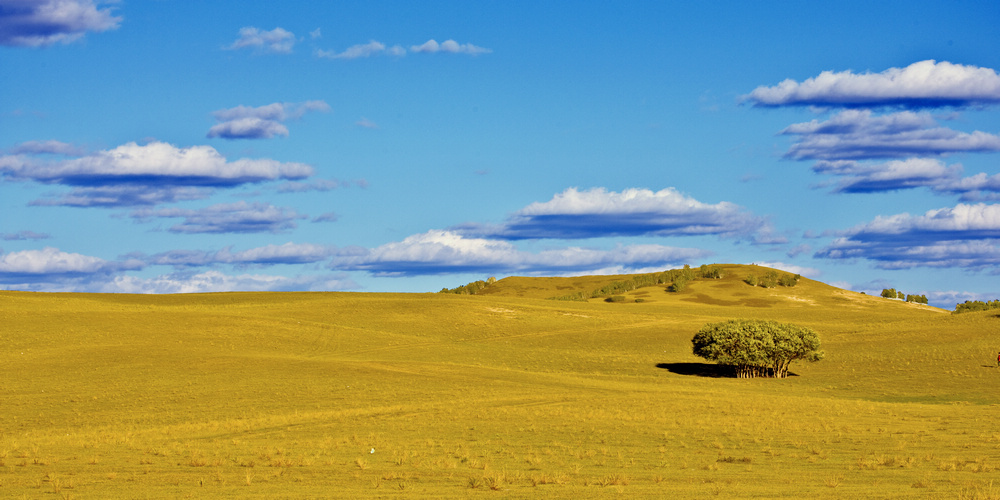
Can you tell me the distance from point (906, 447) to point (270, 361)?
45310 mm

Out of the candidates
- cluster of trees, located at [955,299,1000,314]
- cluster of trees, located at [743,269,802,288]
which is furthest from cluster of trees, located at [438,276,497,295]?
cluster of trees, located at [955,299,1000,314]

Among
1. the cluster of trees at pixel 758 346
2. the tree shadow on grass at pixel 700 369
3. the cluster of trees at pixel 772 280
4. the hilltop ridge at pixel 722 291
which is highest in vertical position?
the cluster of trees at pixel 772 280

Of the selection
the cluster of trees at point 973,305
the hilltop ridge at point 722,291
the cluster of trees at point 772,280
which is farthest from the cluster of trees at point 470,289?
the cluster of trees at point 973,305

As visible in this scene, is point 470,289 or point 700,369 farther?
point 470,289

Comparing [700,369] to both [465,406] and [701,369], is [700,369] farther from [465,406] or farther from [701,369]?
[465,406]

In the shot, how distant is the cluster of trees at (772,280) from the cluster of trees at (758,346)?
90.2 m

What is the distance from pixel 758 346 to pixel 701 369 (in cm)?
689

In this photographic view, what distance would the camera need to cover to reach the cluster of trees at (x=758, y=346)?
216ft

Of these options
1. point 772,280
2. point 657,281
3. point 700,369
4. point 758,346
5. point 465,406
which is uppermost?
point 772,280

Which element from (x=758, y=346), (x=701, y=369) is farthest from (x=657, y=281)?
(x=758, y=346)

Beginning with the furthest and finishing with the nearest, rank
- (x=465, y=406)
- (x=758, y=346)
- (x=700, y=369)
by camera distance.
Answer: (x=700, y=369), (x=758, y=346), (x=465, y=406)

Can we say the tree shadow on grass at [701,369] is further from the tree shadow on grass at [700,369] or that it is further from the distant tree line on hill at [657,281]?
the distant tree line on hill at [657,281]

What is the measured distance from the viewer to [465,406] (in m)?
42.2

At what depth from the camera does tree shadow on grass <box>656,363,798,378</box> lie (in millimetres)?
68531
